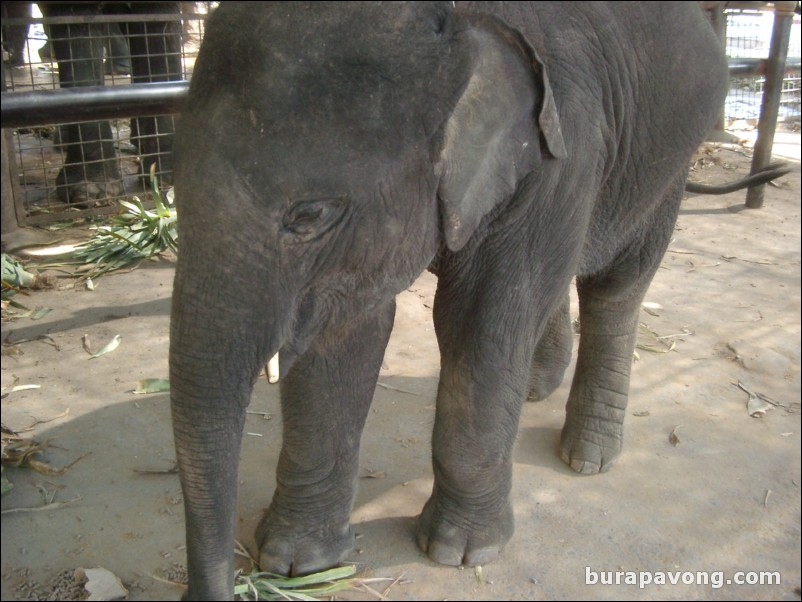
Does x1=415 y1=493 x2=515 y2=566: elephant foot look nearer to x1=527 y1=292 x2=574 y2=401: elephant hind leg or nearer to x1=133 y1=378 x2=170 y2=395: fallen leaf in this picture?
x1=527 y1=292 x2=574 y2=401: elephant hind leg

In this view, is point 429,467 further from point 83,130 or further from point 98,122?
point 83,130

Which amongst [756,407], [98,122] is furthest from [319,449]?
[98,122]

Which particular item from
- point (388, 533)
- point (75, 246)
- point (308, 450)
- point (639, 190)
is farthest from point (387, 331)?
point (75, 246)

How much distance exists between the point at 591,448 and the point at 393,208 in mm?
1566

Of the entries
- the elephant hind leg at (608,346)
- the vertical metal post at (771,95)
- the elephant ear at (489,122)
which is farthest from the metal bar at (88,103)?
the vertical metal post at (771,95)

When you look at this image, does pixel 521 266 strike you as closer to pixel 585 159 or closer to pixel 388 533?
pixel 585 159

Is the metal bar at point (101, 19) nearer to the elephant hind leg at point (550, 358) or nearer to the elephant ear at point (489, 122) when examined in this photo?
the elephant hind leg at point (550, 358)

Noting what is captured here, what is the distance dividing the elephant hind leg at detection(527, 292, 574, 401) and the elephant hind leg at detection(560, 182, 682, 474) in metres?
0.33

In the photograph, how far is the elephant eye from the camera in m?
1.94

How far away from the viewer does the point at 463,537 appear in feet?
9.02

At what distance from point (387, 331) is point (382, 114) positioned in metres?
0.93

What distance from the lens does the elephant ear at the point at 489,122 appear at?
2.11 m

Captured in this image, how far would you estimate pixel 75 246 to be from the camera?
17.2 feet

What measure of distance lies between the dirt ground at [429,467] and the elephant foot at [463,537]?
0.04 meters
